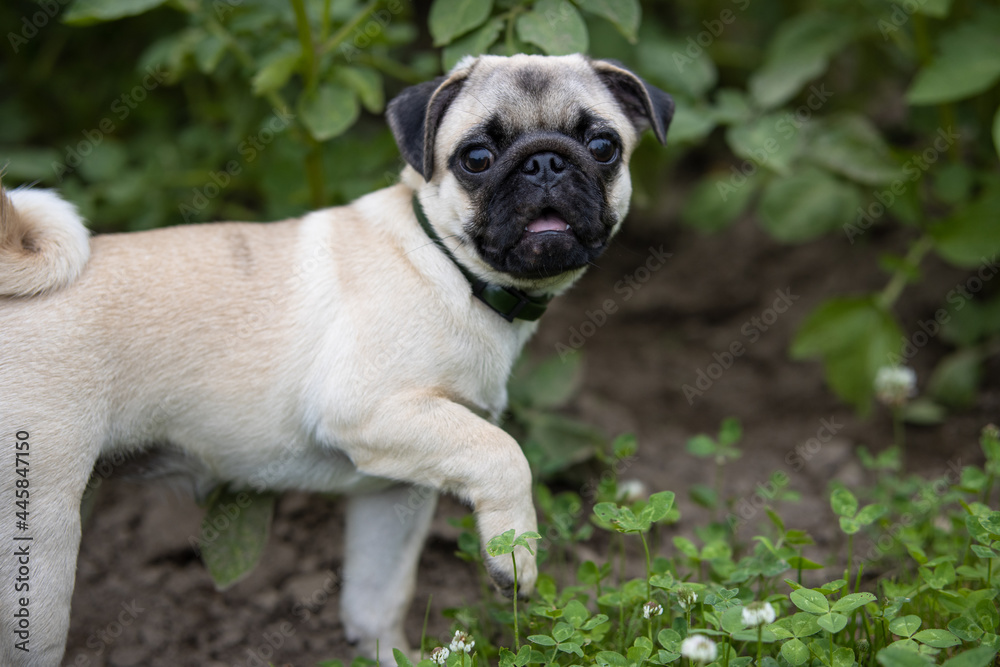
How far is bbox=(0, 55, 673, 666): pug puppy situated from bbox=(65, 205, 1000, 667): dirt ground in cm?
91

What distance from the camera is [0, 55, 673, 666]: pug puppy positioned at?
10.1 ft

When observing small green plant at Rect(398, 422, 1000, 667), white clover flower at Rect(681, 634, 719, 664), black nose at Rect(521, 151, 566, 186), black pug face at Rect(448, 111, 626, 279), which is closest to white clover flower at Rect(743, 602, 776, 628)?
small green plant at Rect(398, 422, 1000, 667)

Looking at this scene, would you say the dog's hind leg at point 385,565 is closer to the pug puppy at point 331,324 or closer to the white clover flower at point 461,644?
the pug puppy at point 331,324

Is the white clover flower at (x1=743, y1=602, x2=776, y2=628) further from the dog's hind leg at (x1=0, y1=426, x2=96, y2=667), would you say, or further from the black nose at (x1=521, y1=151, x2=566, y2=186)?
the dog's hind leg at (x1=0, y1=426, x2=96, y2=667)

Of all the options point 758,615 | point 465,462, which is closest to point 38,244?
point 465,462

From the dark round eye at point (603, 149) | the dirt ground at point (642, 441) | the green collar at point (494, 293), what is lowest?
the dirt ground at point (642, 441)

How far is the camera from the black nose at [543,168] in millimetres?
3252

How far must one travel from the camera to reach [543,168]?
3268 mm

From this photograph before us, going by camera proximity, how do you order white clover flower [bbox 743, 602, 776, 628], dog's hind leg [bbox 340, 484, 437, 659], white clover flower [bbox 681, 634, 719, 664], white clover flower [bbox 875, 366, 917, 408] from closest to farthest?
white clover flower [bbox 681, 634, 719, 664]
white clover flower [bbox 743, 602, 776, 628]
dog's hind leg [bbox 340, 484, 437, 659]
white clover flower [bbox 875, 366, 917, 408]

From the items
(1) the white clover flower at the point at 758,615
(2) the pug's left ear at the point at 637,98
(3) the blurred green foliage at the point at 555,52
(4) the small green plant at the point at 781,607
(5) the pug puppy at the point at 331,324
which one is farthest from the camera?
(3) the blurred green foliage at the point at 555,52

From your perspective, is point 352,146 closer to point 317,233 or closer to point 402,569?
point 317,233

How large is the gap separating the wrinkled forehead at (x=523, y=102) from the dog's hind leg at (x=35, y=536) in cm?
198

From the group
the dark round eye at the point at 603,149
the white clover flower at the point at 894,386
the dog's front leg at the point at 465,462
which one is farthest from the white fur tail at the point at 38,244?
the white clover flower at the point at 894,386

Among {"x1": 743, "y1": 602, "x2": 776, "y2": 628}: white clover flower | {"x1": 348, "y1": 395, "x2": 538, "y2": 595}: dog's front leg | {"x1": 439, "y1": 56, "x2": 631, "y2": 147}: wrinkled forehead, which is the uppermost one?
{"x1": 439, "y1": 56, "x2": 631, "y2": 147}: wrinkled forehead
